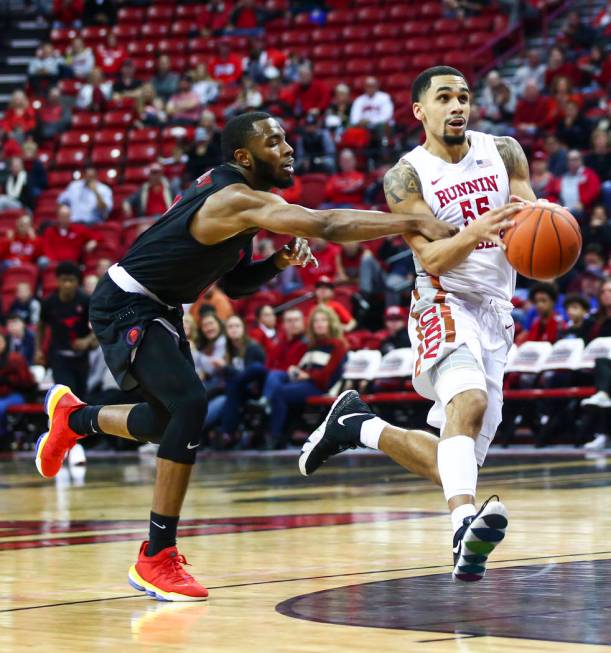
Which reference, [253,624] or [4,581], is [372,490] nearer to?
[4,581]

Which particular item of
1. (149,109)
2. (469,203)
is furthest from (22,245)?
(469,203)

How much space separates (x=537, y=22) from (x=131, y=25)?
26.4 feet

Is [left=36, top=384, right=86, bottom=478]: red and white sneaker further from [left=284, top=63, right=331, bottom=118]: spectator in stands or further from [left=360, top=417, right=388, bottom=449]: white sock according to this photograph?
[left=284, top=63, right=331, bottom=118]: spectator in stands

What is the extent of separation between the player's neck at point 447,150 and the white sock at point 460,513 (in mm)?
1492

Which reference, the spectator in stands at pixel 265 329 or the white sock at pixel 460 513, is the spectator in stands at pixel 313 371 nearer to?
the spectator in stands at pixel 265 329

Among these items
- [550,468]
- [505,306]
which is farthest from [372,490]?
[505,306]

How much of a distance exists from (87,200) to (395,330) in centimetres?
734

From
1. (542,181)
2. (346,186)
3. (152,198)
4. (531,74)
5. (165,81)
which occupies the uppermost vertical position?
(165,81)

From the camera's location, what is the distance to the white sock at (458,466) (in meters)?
5.29

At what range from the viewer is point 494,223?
17.0 ft

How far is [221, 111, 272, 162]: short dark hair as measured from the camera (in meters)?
5.58

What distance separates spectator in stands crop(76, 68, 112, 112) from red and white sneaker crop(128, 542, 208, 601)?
19.4 m

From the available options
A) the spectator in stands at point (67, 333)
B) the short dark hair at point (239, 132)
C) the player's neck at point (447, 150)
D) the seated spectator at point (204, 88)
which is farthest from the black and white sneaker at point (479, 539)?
the seated spectator at point (204, 88)

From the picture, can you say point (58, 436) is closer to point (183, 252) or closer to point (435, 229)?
point (183, 252)
